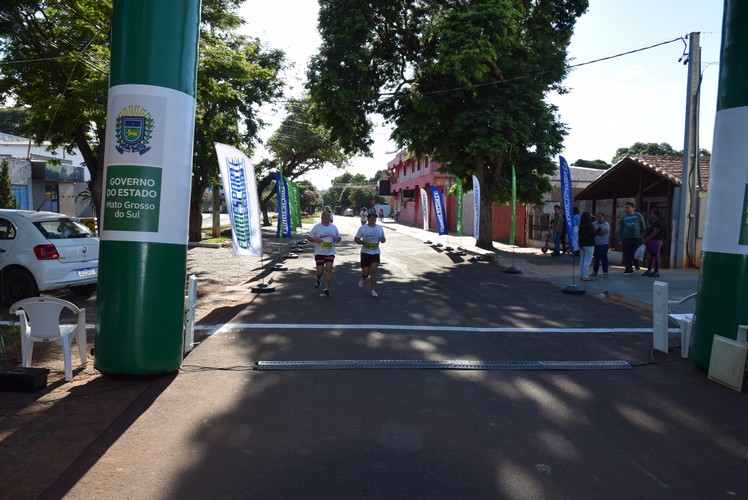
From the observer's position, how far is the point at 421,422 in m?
4.37

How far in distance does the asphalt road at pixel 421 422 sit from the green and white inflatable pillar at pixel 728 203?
751 mm

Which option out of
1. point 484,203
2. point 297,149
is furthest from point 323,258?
point 297,149

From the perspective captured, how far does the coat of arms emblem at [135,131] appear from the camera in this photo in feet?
17.0

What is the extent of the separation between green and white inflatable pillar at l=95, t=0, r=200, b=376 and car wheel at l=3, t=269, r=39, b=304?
15.3ft

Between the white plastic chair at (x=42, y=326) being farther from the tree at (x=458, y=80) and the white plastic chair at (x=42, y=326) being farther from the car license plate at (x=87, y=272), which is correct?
the tree at (x=458, y=80)

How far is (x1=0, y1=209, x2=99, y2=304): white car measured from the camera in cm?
874

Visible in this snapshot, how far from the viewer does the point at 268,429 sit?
4211 mm

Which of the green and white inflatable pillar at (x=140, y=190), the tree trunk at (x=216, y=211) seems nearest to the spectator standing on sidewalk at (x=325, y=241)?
the green and white inflatable pillar at (x=140, y=190)

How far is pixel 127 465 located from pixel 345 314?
5.47 meters

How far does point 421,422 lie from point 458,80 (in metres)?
15.1

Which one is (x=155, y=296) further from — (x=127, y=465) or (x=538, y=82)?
(x=538, y=82)

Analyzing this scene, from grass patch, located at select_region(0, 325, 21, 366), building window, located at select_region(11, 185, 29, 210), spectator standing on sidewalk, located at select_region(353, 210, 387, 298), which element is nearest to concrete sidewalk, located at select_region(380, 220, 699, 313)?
spectator standing on sidewalk, located at select_region(353, 210, 387, 298)

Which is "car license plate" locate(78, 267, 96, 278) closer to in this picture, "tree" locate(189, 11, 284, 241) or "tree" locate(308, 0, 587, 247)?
"tree" locate(189, 11, 284, 241)

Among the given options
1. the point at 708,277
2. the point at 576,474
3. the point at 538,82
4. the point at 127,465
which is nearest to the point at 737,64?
the point at 708,277
